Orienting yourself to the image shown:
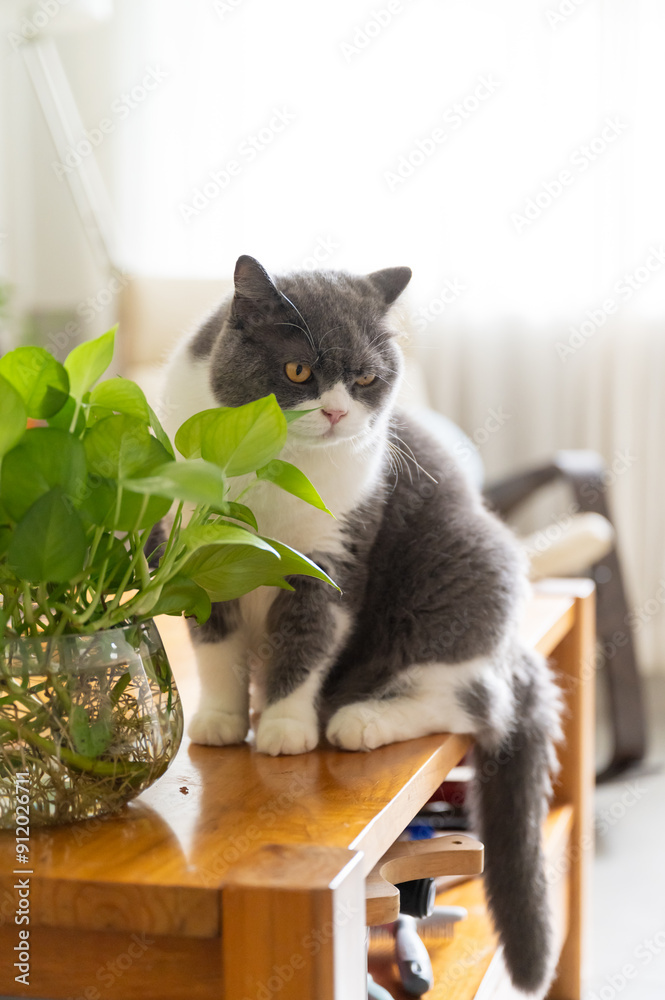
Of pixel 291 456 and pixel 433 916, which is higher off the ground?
pixel 291 456

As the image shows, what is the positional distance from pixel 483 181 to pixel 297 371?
7.07ft

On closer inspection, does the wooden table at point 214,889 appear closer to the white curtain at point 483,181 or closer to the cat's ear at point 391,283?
the cat's ear at point 391,283

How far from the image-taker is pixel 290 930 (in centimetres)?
52

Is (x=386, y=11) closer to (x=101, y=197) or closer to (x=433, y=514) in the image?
(x=101, y=197)

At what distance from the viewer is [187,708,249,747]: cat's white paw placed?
2.81 ft

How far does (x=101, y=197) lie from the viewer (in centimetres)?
301

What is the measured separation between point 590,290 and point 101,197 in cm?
164

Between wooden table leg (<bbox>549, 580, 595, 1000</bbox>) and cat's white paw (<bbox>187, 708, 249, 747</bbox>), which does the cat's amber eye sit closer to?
cat's white paw (<bbox>187, 708, 249, 747</bbox>)

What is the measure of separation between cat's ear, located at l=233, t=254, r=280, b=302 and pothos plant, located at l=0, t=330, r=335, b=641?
0.76 ft

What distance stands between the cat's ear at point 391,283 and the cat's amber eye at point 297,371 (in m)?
0.16

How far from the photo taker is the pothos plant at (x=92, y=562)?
0.56m

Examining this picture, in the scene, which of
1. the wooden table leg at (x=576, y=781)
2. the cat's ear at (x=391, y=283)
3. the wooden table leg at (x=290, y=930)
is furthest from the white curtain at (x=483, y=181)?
the wooden table leg at (x=290, y=930)

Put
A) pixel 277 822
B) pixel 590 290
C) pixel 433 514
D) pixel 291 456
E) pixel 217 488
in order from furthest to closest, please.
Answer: pixel 590 290, pixel 433 514, pixel 291 456, pixel 277 822, pixel 217 488

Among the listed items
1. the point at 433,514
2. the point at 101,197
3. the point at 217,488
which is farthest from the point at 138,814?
the point at 101,197
